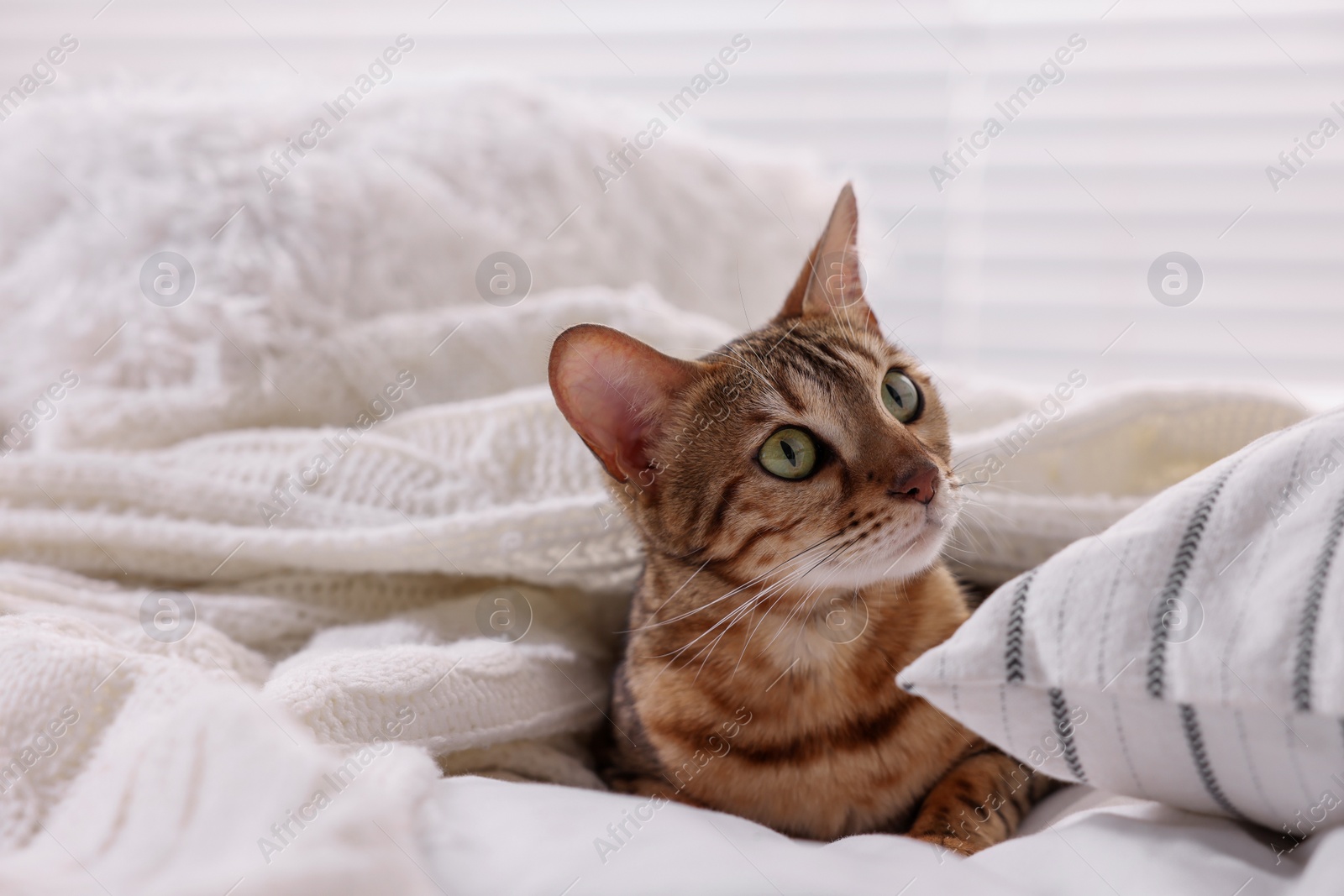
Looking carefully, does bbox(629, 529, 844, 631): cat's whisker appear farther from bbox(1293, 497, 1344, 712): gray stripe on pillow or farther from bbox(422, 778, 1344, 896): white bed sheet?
bbox(1293, 497, 1344, 712): gray stripe on pillow

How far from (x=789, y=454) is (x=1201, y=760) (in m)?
0.43

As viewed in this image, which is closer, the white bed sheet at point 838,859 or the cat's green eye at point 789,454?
the white bed sheet at point 838,859

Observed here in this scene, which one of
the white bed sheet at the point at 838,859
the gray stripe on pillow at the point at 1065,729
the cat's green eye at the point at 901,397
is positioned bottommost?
the white bed sheet at the point at 838,859

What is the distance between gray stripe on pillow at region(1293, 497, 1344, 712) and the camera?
21.1 inches

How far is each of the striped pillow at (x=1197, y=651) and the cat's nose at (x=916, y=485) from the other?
170 millimetres

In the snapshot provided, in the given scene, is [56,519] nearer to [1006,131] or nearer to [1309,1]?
[1006,131]

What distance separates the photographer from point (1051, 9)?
2.69 metres

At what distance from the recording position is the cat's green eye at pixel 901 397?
995 millimetres

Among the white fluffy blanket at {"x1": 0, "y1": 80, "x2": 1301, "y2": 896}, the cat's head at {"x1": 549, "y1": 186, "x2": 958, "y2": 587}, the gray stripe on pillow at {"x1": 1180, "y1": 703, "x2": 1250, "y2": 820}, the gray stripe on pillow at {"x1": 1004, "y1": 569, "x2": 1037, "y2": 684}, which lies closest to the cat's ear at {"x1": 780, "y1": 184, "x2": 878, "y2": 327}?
the cat's head at {"x1": 549, "y1": 186, "x2": 958, "y2": 587}

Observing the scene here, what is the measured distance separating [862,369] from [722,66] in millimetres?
2032

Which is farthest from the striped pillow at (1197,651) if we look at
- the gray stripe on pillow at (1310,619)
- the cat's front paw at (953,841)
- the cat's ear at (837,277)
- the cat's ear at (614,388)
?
the cat's ear at (837,277)

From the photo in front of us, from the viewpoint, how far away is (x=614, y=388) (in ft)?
3.06

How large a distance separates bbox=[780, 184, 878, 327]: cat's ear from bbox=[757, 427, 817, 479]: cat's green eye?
23cm

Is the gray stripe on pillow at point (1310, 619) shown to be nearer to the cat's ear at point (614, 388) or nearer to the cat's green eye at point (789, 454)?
the cat's green eye at point (789, 454)
